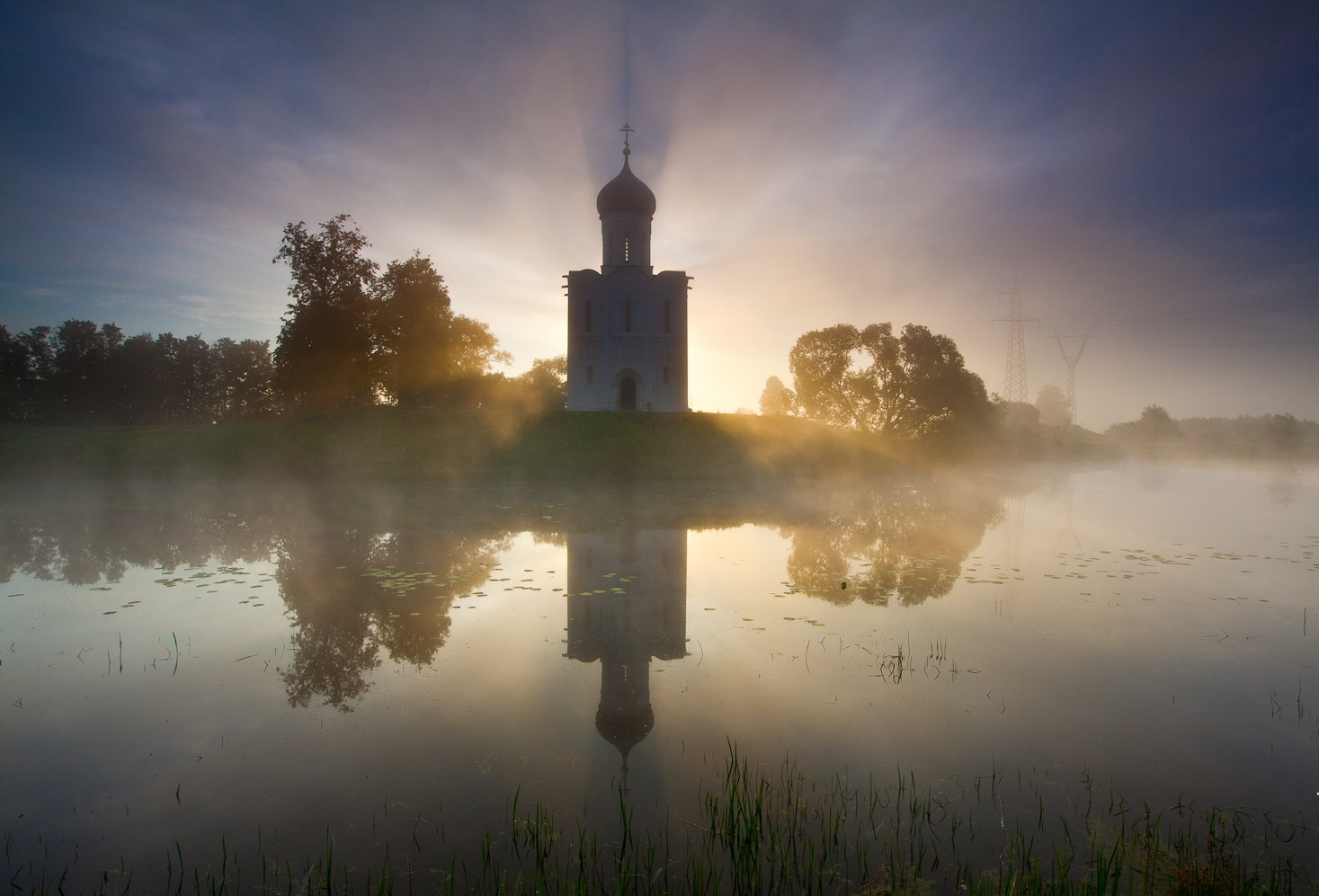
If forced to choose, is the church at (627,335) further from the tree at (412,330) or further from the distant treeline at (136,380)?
the distant treeline at (136,380)

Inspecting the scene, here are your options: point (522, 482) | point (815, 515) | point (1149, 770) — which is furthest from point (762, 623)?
point (522, 482)

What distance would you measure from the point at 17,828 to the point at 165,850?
1.24 metres

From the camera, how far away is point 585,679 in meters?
7.79

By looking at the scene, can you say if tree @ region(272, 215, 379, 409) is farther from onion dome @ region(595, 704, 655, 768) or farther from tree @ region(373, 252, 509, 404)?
onion dome @ region(595, 704, 655, 768)

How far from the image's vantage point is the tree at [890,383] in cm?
5816

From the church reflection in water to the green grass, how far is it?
1178 mm

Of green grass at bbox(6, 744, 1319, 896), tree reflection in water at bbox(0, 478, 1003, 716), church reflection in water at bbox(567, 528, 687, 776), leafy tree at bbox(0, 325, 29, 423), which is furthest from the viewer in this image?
leafy tree at bbox(0, 325, 29, 423)

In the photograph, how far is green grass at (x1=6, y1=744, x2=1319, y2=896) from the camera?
4.37 m

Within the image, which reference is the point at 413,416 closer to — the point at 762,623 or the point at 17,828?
the point at 762,623

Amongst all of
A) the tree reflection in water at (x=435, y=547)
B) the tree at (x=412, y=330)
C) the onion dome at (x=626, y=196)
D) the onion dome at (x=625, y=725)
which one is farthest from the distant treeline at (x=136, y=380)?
the onion dome at (x=625, y=725)

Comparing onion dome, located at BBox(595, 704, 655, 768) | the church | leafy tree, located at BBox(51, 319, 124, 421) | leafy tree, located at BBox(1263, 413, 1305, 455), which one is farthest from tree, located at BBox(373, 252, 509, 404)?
leafy tree, located at BBox(1263, 413, 1305, 455)

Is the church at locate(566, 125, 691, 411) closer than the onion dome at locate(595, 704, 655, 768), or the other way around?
the onion dome at locate(595, 704, 655, 768)

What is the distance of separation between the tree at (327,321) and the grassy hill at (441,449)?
4.12 m

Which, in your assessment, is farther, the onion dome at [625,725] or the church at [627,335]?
the church at [627,335]
